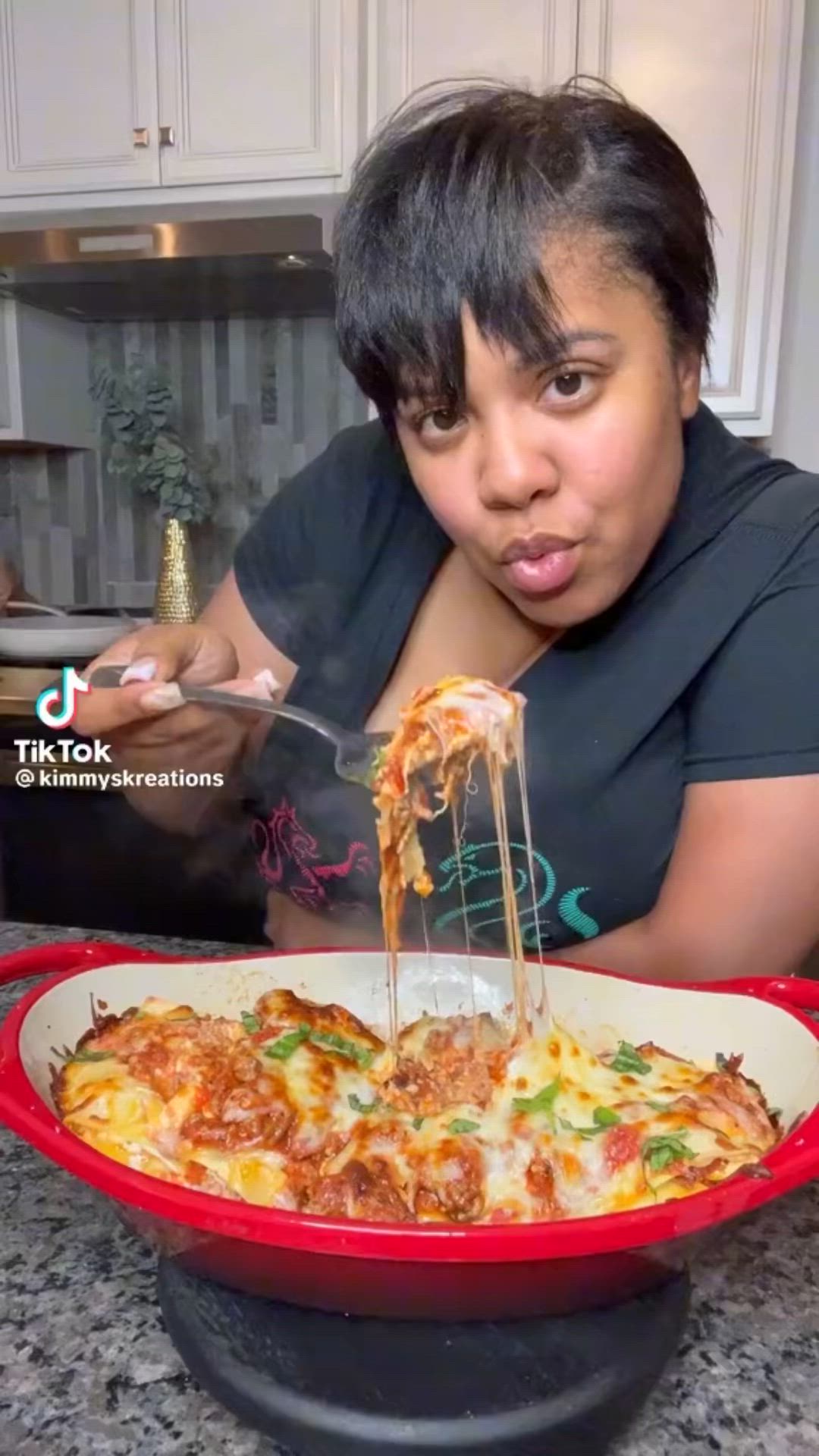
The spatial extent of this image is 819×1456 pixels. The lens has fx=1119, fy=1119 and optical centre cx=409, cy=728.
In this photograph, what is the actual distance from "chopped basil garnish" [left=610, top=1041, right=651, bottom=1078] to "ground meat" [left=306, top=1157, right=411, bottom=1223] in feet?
0.52

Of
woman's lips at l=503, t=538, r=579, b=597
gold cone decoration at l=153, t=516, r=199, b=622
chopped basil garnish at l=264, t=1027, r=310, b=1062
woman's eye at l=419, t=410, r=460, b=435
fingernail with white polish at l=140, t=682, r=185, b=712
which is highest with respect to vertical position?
woman's eye at l=419, t=410, r=460, b=435

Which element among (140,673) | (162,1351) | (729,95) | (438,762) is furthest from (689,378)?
(729,95)

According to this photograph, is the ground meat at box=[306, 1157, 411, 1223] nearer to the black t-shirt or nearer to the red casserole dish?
the red casserole dish

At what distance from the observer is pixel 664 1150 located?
20.9 inches

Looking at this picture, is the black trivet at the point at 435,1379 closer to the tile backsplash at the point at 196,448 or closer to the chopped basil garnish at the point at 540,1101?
the chopped basil garnish at the point at 540,1101

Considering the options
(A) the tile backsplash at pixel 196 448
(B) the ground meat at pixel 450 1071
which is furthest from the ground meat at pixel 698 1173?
(A) the tile backsplash at pixel 196 448

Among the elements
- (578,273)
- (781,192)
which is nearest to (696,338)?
(578,273)

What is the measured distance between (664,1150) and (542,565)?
360 millimetres

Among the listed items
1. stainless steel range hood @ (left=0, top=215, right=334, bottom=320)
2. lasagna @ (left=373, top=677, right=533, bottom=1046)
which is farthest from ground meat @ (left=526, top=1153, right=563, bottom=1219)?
stainless steel range hood @ (left=0, top=215, right=334, bottom=320)

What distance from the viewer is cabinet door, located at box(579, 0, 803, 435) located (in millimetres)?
1895

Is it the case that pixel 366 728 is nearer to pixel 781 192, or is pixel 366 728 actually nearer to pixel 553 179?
pixel 553 179

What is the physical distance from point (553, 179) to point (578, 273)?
2.3 inches

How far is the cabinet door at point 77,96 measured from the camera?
2.08 meters

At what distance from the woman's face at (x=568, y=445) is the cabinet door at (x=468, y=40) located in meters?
1.51
